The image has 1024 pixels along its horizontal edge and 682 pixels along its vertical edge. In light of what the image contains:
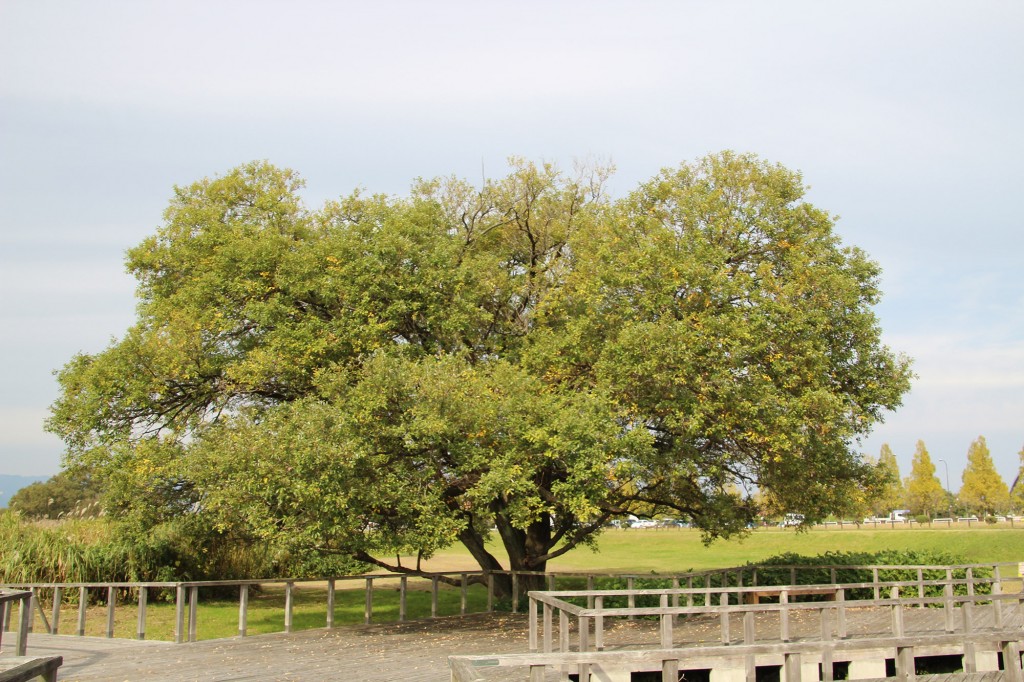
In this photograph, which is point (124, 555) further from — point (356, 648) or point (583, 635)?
point (583, 635)

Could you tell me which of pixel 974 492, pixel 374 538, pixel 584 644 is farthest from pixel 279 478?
pixel 974 492

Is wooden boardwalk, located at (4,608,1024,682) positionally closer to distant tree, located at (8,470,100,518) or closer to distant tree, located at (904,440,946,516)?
distant tree, located at (8,470,100,518)

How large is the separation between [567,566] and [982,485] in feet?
157

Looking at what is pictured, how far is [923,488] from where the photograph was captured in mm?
77000

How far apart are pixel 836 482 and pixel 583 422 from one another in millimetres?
8103

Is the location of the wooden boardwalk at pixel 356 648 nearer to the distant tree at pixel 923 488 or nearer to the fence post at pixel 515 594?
Answer: the fence post at pixel 515 594

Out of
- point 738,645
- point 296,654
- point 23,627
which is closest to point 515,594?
point 296,654

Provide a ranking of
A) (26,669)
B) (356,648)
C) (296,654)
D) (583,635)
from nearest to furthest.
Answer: (26,669), (583,635), (296,654), (356,648)

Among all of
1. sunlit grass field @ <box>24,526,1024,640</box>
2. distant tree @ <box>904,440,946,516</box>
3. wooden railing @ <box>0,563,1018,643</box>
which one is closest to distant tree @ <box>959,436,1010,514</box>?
distant tree @ <box>904,440,946,516</box>

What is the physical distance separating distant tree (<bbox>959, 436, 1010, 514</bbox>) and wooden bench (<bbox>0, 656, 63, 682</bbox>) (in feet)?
266

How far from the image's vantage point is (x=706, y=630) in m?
17.2

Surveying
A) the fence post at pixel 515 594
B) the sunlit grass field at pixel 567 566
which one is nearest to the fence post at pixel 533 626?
the fence post at pixel 515 594

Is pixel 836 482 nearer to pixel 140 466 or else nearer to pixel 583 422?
pixel 583 422

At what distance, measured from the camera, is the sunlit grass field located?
22.9m
